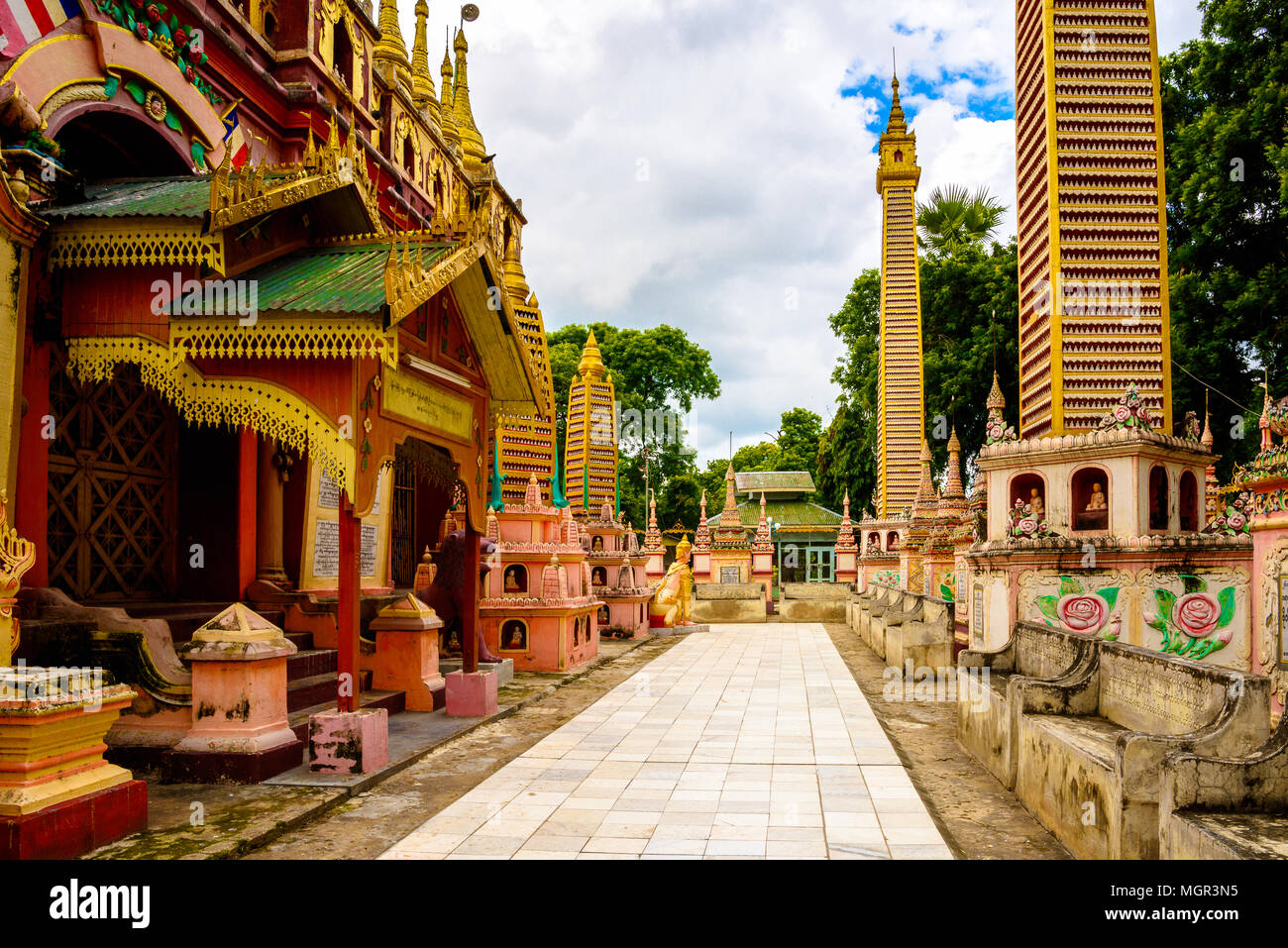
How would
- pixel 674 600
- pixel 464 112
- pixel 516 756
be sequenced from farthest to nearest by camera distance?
pixel 674 600 → pixel 464 112 → pixel 516 756

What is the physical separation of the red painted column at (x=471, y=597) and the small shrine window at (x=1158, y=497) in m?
8.16

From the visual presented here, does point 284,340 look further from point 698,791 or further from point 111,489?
point 698,791

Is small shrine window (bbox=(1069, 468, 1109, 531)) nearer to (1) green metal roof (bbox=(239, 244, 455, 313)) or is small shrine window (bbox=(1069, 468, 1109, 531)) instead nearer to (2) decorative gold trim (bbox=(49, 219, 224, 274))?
(1) green metal roof (bbox=(239, 244, 455, 313))

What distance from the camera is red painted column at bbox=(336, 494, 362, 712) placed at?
698 centimetres

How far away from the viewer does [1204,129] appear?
2089 centimetres

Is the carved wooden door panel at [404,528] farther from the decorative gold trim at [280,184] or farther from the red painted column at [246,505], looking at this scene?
the decorative gold trim at [280,184]

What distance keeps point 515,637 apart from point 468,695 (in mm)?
4270

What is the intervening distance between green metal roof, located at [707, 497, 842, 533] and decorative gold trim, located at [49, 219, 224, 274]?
3537cm

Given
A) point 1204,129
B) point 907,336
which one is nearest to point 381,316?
point 1204,129

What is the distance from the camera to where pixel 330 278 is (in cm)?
721

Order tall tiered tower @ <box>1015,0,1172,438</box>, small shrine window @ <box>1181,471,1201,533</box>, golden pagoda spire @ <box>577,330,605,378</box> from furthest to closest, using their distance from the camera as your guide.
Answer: golden pagoda spire @ <box>577,330,605,378</box>
tall tiered tower @ <box>1015,0,1172,438</box>
small shrine window @ <box>1181,471,1201,533</box>

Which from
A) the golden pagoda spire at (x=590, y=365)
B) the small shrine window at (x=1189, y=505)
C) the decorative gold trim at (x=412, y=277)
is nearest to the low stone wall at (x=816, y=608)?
the golden pagoda spire at (x=590, y=365)

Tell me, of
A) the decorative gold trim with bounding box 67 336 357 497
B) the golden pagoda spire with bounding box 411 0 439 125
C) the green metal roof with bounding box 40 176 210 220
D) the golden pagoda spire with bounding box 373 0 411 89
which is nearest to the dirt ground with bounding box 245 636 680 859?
the decorative gold trim with bounding box 67 336 357 497

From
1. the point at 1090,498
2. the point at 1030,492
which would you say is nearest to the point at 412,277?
the point at 1030,492
